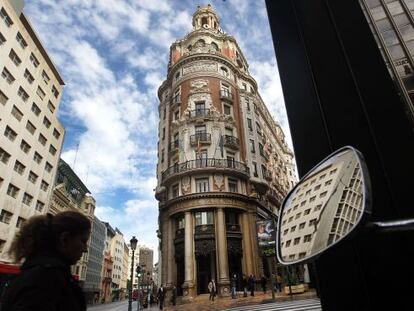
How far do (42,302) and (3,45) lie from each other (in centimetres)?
3365

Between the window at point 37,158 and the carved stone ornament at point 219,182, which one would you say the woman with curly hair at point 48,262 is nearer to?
the carved stone ornament at point 219,182

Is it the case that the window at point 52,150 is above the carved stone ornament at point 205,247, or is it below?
above

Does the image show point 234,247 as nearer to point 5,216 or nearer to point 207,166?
point 207,166

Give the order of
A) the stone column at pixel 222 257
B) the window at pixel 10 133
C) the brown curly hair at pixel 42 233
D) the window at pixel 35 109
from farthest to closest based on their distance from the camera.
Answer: the window at pixel 35 109 → the window at pixel 10 133 → the stone column at pixel 222 257 → the brown curly hair at pixel 42 233

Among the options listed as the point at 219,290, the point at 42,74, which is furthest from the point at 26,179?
the point at 219,290

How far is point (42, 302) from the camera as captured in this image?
1.48m

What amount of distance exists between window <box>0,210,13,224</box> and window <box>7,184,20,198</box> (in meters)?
1.75

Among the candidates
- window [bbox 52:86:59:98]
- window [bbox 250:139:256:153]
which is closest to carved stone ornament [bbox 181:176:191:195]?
window [bbox 250:139:256:153]

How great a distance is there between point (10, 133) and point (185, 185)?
17917 millimetres

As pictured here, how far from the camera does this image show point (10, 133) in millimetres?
28234

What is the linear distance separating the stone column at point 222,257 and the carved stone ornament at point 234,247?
0.60 m

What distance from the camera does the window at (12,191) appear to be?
27.4m

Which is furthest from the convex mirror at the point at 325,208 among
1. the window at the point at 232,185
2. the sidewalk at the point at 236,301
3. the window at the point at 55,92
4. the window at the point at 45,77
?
the window at the point at 55,92

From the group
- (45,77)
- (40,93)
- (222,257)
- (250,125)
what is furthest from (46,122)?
(222,257)
